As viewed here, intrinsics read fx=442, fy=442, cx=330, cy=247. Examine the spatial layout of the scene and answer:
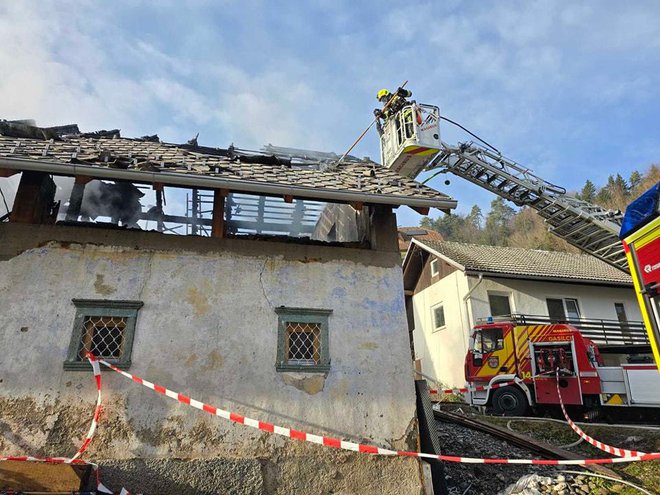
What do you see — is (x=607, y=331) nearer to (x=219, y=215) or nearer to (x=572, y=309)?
(x=572, y=309)

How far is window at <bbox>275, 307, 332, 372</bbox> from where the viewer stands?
6238mm

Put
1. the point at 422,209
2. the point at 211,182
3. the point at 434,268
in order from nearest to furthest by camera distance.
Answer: the point at 211,182 → the point at 422,209 → the point at 434,268

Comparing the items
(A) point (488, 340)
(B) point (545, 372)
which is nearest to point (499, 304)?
(A) point (488, 340)

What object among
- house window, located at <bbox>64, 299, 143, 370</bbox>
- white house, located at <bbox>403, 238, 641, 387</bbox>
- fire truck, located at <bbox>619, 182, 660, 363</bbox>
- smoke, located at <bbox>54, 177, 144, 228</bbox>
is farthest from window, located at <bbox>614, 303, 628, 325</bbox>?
house window, located at <bbox>64, 299, 143, 370</bbox>

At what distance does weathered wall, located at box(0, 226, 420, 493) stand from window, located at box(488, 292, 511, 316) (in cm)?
1265

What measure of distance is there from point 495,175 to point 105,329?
12222 mm

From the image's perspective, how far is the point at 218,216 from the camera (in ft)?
22.6

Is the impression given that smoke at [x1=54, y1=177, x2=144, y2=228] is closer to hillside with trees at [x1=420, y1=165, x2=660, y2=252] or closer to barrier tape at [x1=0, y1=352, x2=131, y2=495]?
barrier tape at [x1=0, y1=352, x2=131, y2=495]

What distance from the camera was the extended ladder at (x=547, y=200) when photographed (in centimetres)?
1353

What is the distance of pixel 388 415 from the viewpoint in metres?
6.20

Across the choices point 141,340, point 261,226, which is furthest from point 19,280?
point 261,226

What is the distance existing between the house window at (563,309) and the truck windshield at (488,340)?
687 cm

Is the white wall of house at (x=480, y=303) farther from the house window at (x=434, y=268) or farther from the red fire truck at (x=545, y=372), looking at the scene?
the red fire truck at (x=545, y=372)

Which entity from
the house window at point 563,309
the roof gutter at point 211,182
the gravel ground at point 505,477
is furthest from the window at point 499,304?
the roof gutter at point 211,182
